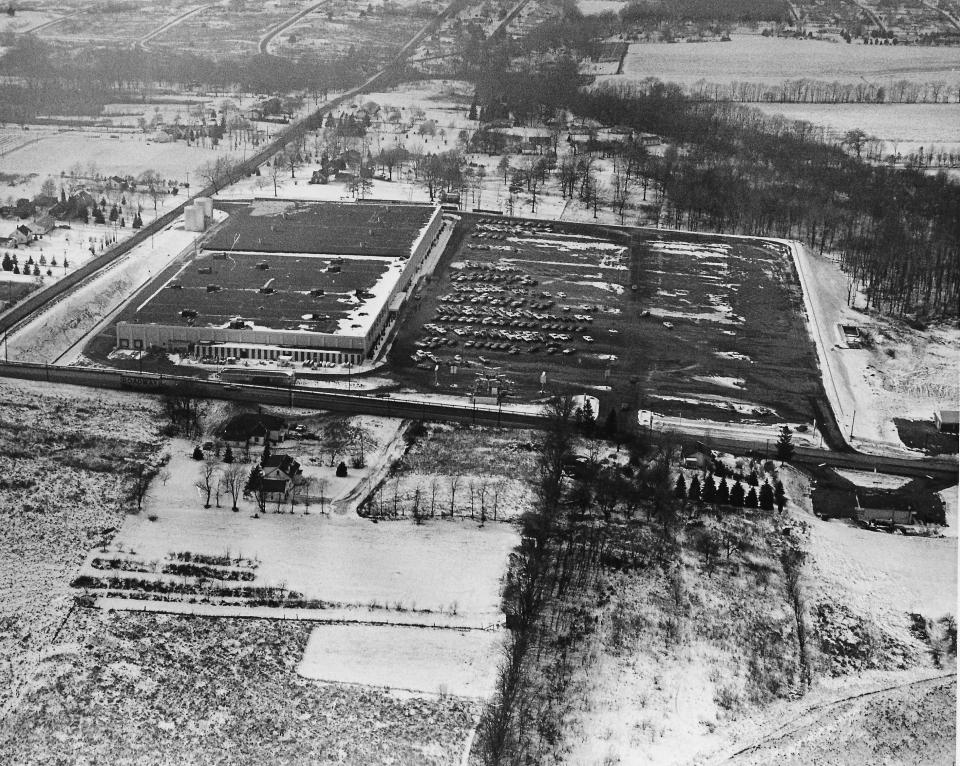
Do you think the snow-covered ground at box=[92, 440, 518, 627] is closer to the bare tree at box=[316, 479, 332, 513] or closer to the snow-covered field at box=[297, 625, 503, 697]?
the bare tree at box=[316, 479, 332, 513]

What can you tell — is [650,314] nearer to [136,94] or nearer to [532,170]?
A: [532,170]

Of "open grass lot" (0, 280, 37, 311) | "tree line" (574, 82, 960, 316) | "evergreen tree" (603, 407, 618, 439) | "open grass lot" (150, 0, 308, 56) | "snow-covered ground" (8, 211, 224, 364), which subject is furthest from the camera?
"open grass lot" (150, 0, 308, 56)

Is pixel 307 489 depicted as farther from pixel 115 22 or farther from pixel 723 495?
pixel 115 22

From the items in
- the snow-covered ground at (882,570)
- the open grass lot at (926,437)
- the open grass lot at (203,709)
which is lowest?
the open grass lot at (203,709)

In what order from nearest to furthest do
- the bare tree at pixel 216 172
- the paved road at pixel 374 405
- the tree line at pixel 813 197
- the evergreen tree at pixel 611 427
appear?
the paved road at pixel 374 405 → the evergreen tree at pixel 611 427 → the tree line at pixel 813 197 → the bare tree at pixel 216 172

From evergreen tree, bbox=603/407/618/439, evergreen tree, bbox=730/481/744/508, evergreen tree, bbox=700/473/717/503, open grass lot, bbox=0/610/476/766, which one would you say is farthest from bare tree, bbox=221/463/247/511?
evergreen tree, bbox=730/481/744/508

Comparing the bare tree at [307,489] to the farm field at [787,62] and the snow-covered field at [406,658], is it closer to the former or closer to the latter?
the snow-covered field at [406,658]

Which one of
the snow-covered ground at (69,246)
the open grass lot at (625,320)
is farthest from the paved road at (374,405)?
the snow-covered ground at (69,246)
